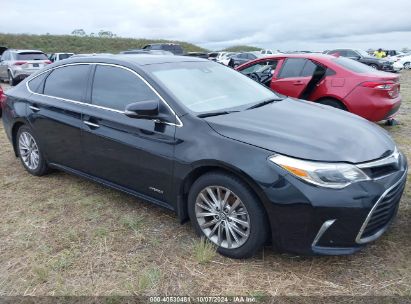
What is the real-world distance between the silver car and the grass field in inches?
541

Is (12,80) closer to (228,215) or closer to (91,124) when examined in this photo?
(91,124)

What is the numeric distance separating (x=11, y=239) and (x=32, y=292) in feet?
2.93

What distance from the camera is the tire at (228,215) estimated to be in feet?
9.36

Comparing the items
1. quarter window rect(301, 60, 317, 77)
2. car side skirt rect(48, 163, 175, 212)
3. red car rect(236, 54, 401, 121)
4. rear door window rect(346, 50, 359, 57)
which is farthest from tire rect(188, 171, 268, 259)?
rear door window rect(346, 50, 359, 57)

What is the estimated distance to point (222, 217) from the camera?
309 cm

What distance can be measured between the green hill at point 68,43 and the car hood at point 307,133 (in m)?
45.0

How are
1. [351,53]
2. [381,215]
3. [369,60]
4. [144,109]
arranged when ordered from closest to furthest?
[381,215] → [144,109] → [369,60] → [351,53]

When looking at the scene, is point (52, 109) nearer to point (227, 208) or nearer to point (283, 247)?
point (227, 208)

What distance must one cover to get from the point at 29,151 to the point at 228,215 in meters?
3.07

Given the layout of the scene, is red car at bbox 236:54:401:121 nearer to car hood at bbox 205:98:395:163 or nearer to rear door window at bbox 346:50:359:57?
car hood at bbox 205:98:395:163

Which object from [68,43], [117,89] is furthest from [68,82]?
[68,43]

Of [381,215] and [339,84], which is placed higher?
[339,84]

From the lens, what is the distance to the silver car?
635 inches

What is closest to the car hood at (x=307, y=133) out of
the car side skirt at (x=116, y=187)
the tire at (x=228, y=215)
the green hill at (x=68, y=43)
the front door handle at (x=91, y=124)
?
the tire at (x=228, y=215)
